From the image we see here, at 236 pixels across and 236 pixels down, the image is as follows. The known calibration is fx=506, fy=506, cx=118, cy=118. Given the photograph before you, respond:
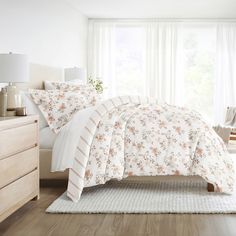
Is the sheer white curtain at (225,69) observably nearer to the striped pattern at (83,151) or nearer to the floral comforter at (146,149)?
the floral comforter at (146,149)

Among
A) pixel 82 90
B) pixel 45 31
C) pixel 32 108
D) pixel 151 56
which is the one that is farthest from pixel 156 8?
pixel 32 108

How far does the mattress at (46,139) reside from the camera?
4.55 m

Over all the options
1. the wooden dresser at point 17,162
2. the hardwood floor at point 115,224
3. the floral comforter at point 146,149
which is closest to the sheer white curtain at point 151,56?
the floral comforter at point 146,149

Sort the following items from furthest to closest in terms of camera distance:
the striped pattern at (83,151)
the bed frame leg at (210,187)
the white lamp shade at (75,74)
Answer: the white lamp shade at (75,74)
the bed frame leg at (210,187)
the striped pattern at (83,151)

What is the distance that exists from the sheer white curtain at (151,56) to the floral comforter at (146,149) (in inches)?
200

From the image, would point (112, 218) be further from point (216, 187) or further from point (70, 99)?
point (70, 99)

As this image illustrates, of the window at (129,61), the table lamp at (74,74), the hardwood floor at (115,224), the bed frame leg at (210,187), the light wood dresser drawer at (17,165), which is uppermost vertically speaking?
the window at (129,61)

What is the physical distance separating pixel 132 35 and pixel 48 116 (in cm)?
503

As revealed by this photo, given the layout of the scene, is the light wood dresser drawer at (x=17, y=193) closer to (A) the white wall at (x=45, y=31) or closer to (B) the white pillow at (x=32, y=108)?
(B) the white pillow at (x=32, y=108)

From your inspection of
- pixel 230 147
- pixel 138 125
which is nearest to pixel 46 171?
pixel 138 125

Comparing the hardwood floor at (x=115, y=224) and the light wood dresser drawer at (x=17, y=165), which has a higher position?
the light wood dresser drawer at (x=17, y=165)

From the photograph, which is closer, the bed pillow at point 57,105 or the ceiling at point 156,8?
the bed pillow at point 57,105

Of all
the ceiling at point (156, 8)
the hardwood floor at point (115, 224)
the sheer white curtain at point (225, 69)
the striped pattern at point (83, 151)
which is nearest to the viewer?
the hardwood floor at point (115, 224)

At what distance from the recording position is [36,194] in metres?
3.86
